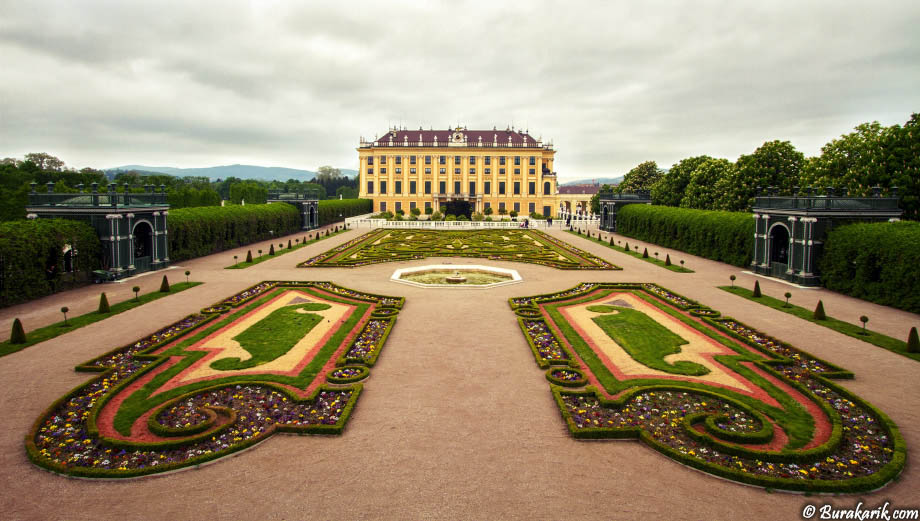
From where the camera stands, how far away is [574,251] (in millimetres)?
40938

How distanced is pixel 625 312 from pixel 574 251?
66.5 ft

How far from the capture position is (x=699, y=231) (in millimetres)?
39344

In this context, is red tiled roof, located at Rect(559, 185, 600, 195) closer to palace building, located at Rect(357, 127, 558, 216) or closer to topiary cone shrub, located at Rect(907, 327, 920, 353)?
palace building, located at Rect(357, 127, 558, 216)

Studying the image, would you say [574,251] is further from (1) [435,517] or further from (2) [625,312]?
(1) [435,517]

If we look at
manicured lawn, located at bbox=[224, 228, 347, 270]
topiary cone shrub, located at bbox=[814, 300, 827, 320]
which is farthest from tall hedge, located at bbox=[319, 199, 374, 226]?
topiary cone shrub, located at bbox=[814, 300, 827, 320]

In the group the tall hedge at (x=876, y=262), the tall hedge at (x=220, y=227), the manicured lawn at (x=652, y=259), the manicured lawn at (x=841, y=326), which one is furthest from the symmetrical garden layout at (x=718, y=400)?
the tall hedge at (x=220, y=227)

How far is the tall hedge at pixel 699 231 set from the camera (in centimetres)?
3372

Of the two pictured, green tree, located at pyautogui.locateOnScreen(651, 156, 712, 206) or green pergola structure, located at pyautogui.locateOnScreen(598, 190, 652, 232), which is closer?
green pergola structure, located at pyautogui.locateOnScreen(598, 190, 652, 232)

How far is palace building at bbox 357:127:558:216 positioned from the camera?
100 metres

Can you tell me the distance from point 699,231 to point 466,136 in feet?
231

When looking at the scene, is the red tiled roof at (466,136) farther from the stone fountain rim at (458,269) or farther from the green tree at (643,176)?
the stone fountain rim at (458,269)

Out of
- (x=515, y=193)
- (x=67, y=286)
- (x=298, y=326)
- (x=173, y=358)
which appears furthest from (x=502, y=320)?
(x=515, y=193)

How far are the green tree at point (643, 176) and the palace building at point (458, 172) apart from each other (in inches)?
754

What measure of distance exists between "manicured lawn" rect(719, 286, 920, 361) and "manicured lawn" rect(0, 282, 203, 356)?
27.1 metres
